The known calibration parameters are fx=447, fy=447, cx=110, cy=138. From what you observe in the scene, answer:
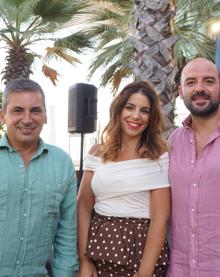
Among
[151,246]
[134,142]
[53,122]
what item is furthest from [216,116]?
[53,122]

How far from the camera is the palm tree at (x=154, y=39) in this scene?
5508 mm

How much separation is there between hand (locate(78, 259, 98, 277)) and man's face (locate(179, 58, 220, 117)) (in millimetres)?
921

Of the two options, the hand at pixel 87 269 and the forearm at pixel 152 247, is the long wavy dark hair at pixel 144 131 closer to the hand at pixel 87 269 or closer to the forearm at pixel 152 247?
the forearm at pixel 152 247

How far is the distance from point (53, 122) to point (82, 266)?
11.4 m

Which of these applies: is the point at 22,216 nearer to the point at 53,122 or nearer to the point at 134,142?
the point at 134,142

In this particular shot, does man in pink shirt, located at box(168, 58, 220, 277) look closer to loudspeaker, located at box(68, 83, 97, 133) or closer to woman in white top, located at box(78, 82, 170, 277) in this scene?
woman in white top, located at box(78, 82, 170, 277)

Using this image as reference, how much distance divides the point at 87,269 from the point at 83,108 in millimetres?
3457

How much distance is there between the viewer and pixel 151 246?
2074 millimetres

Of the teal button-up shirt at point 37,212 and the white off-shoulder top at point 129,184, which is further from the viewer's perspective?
the white off-shoulder top at point 129,184

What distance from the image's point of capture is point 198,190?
6.83ft

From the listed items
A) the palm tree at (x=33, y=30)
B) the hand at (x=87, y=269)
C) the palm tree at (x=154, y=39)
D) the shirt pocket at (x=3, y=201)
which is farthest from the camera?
the palm tree at (x=33, y=30)

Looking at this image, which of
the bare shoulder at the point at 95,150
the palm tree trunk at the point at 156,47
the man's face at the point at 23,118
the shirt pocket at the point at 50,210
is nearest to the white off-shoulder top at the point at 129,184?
the bare shoulder at the point at 95,150

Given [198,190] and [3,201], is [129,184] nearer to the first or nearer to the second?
[198,190]

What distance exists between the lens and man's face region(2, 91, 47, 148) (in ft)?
6.59
